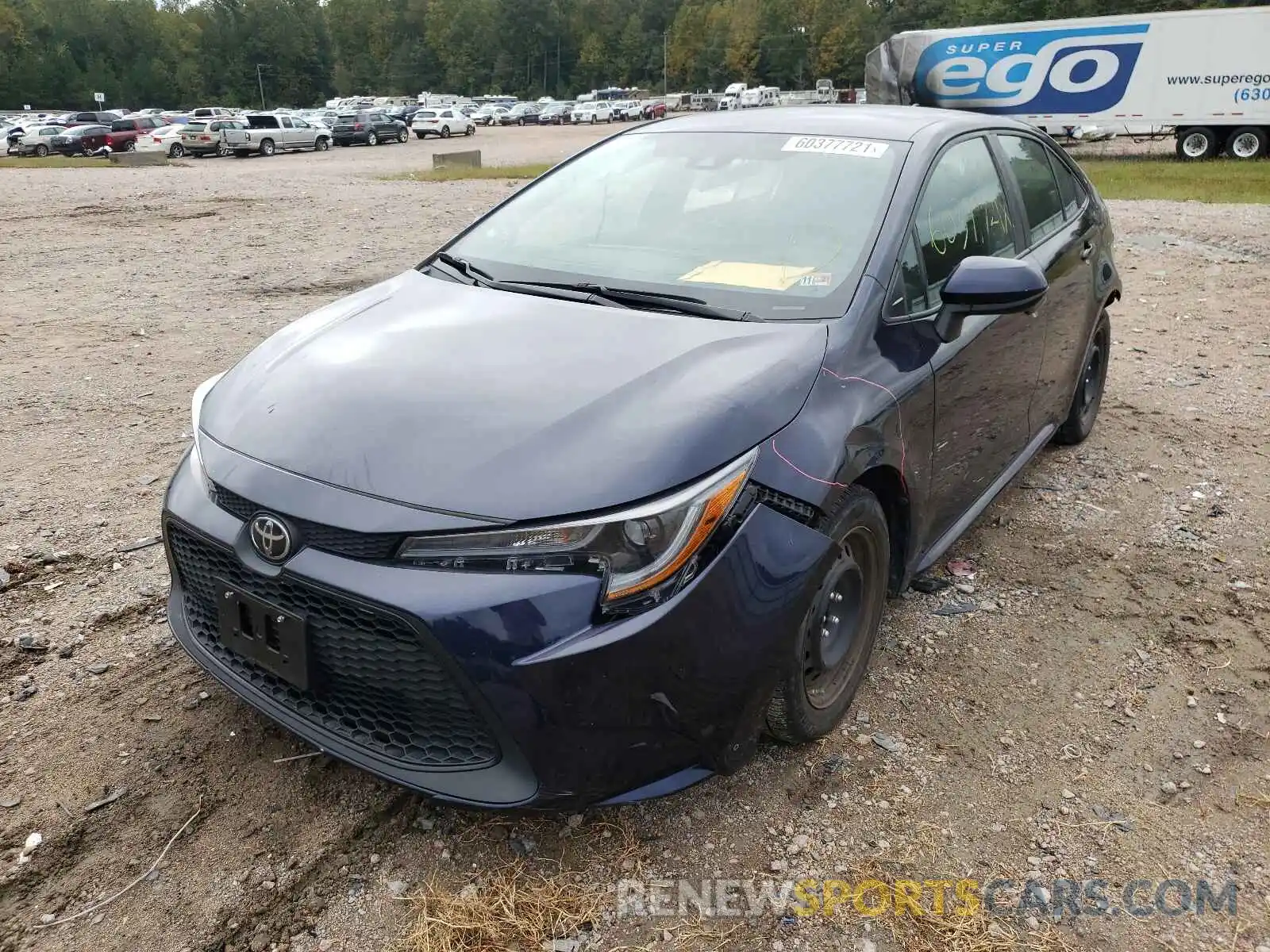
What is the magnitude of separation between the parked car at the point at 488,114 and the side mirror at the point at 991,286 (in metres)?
66.2

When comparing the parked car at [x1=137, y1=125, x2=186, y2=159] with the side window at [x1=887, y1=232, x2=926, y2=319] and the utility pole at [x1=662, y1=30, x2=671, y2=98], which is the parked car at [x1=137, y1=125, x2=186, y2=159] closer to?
the side window at [x1=887, y1=232, x2=926, y2=319]

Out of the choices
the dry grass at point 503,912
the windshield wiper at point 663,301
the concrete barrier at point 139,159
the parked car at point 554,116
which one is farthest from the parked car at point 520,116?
the dry grass at point 503,912

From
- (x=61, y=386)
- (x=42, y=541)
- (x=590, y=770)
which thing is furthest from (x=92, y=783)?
→ (x=61, y=386)

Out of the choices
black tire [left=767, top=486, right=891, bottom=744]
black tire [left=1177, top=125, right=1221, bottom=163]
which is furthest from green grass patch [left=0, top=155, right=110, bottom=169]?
black tire [left=767, top=486, right=891, bottom=744]

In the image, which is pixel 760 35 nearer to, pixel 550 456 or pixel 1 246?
pixel 1 246

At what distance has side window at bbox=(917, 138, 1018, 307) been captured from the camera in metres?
2.99

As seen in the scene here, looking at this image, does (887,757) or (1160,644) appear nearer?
(887,757)

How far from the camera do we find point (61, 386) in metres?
5.75

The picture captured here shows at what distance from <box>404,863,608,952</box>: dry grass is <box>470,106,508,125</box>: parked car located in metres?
67.1

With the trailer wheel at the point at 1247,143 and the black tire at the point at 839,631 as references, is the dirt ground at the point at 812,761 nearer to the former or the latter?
the black tire at the point at 839,631

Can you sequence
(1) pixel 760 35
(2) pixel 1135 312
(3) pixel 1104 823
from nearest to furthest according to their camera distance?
(3) pixel 1104 823, (2) pixel 1135 312, (1) pixel 760 35

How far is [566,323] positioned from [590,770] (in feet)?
4.12

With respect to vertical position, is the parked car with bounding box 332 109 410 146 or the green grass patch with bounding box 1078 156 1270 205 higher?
the green grass patch with bounding box 1078 156 1270 205

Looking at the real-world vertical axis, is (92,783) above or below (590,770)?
below
